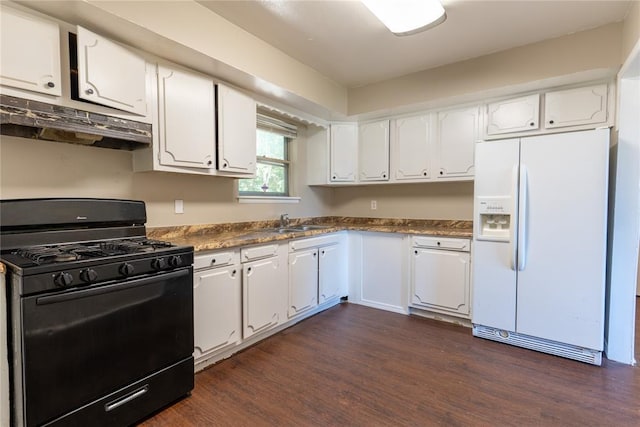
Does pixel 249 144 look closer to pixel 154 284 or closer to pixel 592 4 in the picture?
pixel 154 284

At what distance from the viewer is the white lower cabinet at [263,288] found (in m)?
2.42

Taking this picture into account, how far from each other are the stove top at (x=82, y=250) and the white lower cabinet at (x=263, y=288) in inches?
29.2

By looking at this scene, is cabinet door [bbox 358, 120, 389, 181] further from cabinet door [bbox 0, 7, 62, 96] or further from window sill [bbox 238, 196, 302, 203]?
cabinet door [bbox 0, 7, 62, 96]

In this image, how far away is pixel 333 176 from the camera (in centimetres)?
376

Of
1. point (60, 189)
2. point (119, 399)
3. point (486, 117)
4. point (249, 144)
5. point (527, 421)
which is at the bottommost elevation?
point (527, 421)

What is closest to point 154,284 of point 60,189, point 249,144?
point 60,189

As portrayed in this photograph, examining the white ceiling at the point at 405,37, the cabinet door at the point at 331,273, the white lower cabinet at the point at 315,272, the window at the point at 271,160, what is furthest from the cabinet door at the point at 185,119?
the cabinet door at the point at 331,273

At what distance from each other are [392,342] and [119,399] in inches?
74.9

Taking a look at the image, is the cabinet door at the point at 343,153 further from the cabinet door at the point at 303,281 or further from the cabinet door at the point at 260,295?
the cabinet door at the point at 260,295

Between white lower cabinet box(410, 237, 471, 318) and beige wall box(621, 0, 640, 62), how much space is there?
1696 millimetres

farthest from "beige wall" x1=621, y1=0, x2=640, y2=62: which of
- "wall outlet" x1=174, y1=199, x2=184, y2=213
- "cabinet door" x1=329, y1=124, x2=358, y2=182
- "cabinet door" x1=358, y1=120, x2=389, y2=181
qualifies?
Result: "wall outlet" x1=174, y1=199, x2=184, y2=213

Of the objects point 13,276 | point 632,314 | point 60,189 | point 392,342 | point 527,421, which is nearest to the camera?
point 13,276

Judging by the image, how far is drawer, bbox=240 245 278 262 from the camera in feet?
7.87

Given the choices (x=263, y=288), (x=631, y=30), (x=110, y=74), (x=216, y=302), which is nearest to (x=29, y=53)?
(x=110, y=74)
